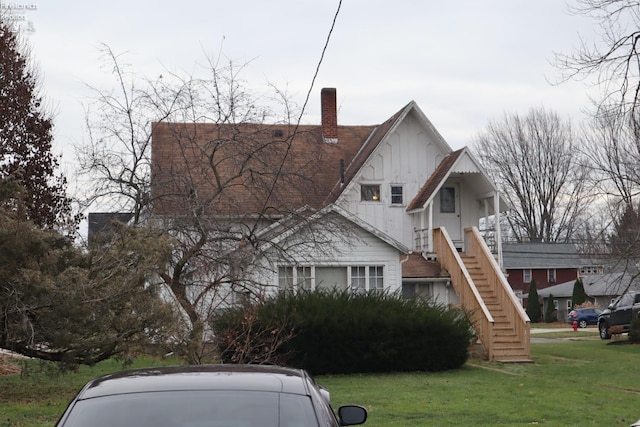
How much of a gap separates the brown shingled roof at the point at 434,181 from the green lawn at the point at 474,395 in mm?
8295

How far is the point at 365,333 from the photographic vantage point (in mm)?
23266

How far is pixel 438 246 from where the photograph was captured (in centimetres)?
3209

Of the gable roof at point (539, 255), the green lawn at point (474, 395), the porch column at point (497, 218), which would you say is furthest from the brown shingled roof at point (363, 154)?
the gable roof at point (539, 255)

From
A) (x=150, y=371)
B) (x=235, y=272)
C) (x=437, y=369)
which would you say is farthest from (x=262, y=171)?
(x=150, y=371)

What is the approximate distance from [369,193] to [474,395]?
17271 mm

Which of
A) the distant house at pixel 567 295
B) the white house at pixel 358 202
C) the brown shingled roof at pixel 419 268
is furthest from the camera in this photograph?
the distant house at pixel 567 295

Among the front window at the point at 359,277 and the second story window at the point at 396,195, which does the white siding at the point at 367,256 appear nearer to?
the front window at the point at 359,277

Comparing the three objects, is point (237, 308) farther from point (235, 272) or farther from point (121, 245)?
point (121, 245)

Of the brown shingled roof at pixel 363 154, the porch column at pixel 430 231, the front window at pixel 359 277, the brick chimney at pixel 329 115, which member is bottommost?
the front window at pixel 359 277

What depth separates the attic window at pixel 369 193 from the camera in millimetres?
34625

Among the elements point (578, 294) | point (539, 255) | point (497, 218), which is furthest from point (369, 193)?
point (539, 255)

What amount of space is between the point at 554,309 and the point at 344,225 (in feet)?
167

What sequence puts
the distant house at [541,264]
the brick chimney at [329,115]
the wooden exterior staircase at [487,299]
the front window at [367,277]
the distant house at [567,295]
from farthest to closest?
the distant house at [541,264], the distant house at [567,295], the brick chimney at [329,115], the front window at [367,277], the wooden exterior staircase at [487,299]

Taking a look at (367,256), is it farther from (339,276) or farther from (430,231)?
(430,231)
